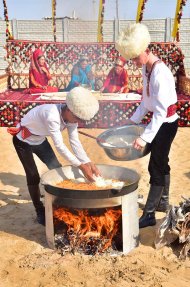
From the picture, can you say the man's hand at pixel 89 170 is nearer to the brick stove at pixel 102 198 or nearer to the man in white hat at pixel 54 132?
the man in white hat at pixel 54 132

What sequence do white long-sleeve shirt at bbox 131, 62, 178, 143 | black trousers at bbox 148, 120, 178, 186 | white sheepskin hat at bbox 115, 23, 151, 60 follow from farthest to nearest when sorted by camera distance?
black trousers at bbox 148, 120, 178, 186 → white long-sleeve shirt at bbox 131, 62, 178, 143 → white sheepskin hat at bbox 115, 23, 151, 60

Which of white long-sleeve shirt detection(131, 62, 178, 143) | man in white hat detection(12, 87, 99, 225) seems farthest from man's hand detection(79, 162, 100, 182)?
white long-sleeve shirt detection(131, 62, 178, 143)

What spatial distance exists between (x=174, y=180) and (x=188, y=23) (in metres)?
17.2

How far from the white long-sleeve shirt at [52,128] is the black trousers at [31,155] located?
0.23 ft

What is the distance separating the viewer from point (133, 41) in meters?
3.72

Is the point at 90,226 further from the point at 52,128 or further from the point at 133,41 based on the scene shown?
the point at 133,41

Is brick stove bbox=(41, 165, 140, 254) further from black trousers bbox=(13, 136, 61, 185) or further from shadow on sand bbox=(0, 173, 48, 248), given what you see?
shadow on sand bbox=(0, 173, 48, 248)

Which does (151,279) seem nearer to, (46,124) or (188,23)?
(46,124)

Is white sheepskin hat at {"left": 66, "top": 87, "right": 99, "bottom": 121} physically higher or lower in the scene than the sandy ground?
higher

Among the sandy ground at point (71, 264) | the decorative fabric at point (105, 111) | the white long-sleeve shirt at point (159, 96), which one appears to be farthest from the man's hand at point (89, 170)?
the decorative fabric at point (105, 111)

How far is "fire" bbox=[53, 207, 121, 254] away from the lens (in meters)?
3.79

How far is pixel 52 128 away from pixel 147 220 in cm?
170

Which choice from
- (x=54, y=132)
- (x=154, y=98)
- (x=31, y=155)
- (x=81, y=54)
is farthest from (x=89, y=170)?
(x=81, y=54)

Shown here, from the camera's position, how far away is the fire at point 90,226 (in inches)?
149
